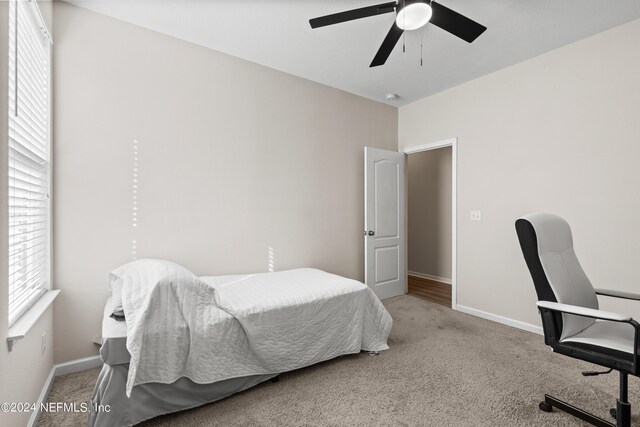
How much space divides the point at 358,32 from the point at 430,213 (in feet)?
11.5

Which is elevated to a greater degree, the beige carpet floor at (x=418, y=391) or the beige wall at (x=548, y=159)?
the beige wall at (x=548, y=159)

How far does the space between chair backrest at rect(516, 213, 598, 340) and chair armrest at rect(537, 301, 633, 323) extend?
0.31ft

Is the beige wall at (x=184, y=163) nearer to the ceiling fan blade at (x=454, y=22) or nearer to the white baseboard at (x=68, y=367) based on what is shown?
the white baseboard at (x=68, y=367)

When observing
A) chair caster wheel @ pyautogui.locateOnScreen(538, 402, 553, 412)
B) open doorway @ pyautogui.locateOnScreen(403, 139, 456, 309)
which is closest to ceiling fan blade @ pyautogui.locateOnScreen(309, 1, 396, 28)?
chair caster wheel @ pyautogui.locateOnScreen(538, 402, 553, 412)

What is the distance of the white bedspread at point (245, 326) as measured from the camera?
169 cm

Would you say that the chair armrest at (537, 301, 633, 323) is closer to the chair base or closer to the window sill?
the chair base

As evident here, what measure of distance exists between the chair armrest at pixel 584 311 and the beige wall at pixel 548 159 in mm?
1526

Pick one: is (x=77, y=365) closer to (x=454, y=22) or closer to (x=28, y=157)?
(x=28, y=157)

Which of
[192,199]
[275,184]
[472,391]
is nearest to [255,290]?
[192,199]

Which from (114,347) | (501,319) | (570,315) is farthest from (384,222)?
(114,347)

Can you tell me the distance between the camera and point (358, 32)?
2559 millimetres

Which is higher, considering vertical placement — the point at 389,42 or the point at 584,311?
the point at 389,42

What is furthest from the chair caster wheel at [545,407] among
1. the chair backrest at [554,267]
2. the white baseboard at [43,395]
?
the white baseboard at [43,395]

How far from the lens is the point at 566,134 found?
2.78m
